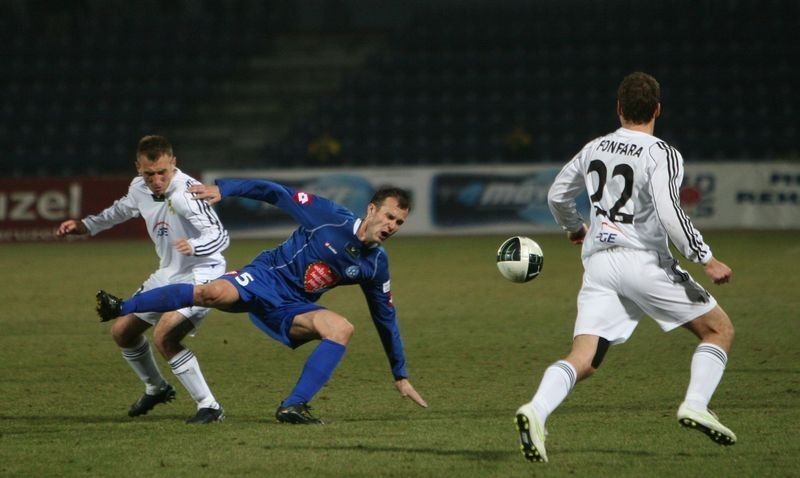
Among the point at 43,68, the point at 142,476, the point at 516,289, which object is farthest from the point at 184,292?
the point at 43,68

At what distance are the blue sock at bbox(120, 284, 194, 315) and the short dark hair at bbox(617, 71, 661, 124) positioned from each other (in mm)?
2338

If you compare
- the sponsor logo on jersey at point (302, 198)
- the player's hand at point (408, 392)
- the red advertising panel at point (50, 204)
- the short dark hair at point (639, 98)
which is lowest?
the red advertising panel at point (50, 204)

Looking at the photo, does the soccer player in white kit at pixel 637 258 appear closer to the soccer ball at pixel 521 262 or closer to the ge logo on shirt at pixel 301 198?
the soccer ball at pixel 521 262

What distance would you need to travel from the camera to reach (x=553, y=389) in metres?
5.00

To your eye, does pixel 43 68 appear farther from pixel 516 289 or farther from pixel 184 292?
pixel 184 292

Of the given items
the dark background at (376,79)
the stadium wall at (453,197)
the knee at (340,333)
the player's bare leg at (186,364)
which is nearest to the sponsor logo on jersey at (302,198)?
the knee at (340,333)

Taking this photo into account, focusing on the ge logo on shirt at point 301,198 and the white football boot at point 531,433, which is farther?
the ge logo on shirt at point 301,198

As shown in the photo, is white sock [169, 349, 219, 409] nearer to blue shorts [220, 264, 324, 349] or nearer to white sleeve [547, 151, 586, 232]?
blue shorts [220, 264, 324, 349]

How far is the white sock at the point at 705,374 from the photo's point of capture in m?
5.09

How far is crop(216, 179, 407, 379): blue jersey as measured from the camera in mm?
6102

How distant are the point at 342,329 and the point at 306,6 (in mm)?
22011

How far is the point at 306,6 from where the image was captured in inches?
1068

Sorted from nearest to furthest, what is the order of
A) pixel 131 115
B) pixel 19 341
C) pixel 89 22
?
1. pixel 19 341
2. pixel 131 115
3. pixel 89 22

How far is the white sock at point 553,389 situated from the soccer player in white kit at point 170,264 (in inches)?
82.9
